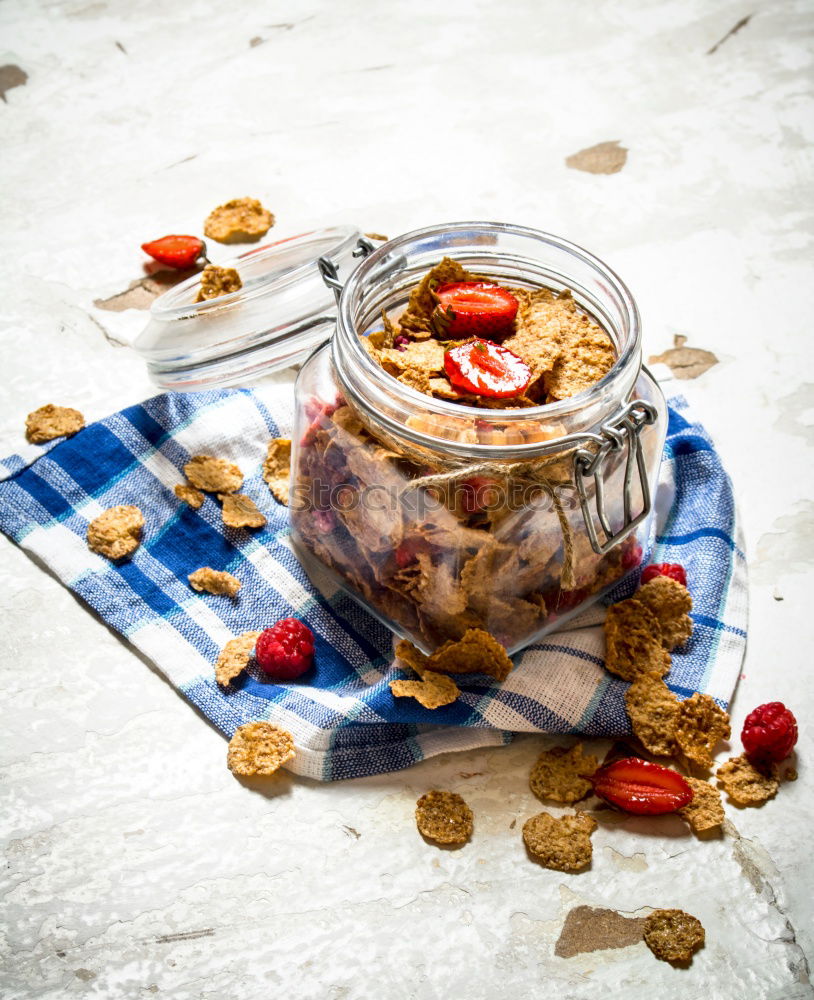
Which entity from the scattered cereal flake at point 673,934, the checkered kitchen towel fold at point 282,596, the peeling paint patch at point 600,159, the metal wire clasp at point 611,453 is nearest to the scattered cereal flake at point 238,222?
the checkered kitchen towel fold at point 282,596

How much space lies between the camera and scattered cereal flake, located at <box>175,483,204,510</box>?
1.73 metres

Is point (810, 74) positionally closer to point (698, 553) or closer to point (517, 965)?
point (698, 553)

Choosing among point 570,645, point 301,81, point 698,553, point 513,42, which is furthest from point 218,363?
point 513,42

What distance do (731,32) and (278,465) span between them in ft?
6.19

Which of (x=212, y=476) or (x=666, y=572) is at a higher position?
(x=212, y=476)

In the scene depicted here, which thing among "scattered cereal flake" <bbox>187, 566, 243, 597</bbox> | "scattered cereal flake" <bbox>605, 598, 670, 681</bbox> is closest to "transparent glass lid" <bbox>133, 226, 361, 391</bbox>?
"scattered cereal flake" <bbox>187, 566, 243, 597</bbox>

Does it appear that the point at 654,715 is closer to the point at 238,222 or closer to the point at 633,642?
the point at 633,642

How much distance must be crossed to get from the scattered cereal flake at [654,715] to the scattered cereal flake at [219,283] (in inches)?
36.0

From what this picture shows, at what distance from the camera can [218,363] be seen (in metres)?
1.62

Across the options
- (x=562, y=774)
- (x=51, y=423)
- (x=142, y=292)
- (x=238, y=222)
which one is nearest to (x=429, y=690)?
(x=562, y=774)

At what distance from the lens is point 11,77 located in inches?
98.4

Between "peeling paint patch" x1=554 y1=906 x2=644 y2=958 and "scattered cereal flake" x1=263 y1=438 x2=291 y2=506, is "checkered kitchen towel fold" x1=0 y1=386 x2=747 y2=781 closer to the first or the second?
"scattered cereal flake" x1=263 y1=438 x2=291 y2=506

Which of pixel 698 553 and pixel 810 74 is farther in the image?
pixel 810 74

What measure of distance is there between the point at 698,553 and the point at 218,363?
844 millimetres
